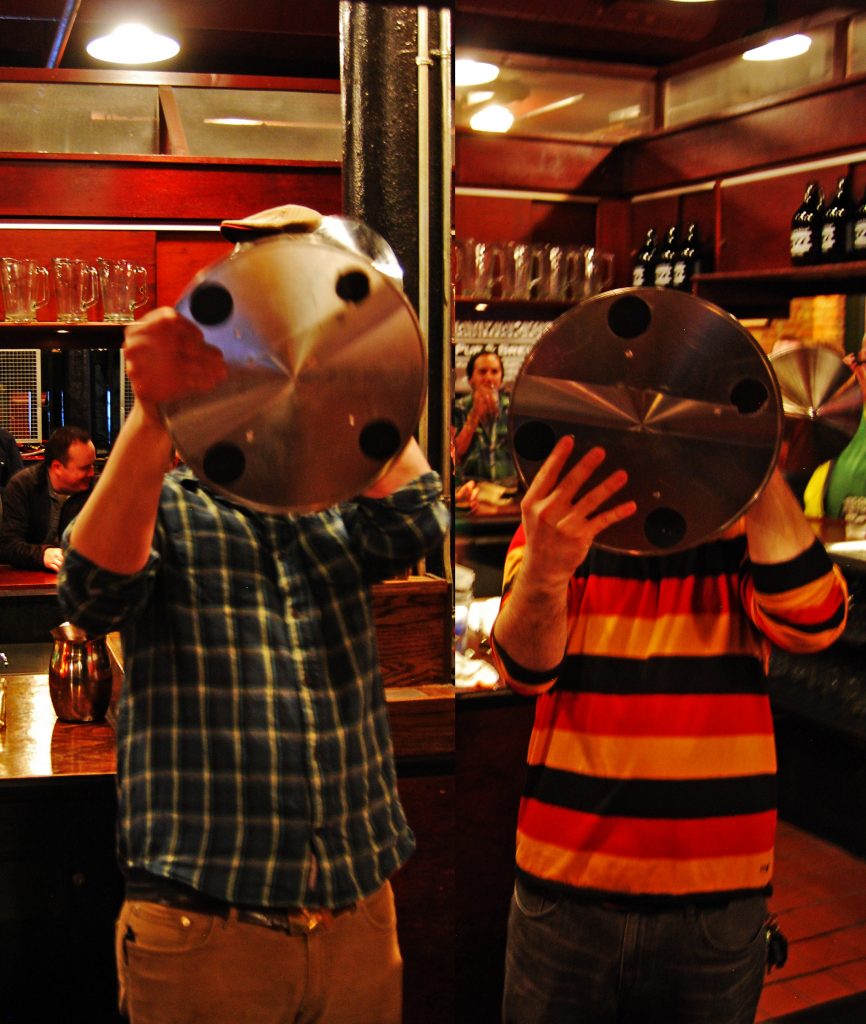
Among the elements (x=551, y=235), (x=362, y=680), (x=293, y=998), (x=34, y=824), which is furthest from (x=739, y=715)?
(x=551, y=235)

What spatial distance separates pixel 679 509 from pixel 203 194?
3.43m

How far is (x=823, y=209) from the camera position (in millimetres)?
2779

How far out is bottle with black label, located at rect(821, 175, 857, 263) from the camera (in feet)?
8.87

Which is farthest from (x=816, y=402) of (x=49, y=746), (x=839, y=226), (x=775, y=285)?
(x=839, y=226)

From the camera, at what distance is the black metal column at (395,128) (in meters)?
1.31

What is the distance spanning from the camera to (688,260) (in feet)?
8.50

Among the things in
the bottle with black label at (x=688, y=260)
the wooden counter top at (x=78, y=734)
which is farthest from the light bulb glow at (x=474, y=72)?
the wooden counter top at (x=78, y=734)

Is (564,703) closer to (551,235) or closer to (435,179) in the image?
(435,179)

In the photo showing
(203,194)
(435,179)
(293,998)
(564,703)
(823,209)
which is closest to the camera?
(293,998)

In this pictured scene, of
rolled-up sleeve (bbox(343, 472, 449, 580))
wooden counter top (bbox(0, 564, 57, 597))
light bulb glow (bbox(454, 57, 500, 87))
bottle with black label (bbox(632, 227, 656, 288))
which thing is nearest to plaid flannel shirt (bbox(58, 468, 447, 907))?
rolled-up sleeve (bbox(343, 472, 449, 580))

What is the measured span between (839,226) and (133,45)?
216cm

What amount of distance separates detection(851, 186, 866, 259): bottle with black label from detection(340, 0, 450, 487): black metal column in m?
1.61

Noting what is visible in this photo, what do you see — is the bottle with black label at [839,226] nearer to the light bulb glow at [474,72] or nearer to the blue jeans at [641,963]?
the light bulb glow at [474,72]

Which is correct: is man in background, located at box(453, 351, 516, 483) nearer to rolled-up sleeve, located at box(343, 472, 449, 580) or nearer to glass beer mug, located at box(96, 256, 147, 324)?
rolled-up sleeve, located at box(343, 472, 449, 580)
